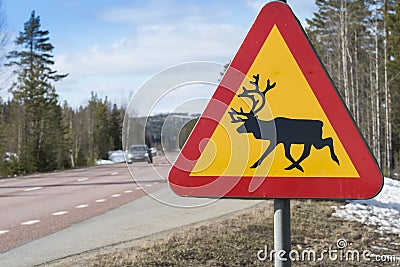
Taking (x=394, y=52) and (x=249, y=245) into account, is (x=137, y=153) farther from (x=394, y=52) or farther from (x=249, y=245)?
(x=394, y=52)

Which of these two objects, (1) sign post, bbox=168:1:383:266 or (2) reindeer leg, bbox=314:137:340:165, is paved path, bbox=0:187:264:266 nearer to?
(1) sign post, bbox=168:1:383:266

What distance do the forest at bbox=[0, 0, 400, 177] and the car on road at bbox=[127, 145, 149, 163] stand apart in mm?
27880

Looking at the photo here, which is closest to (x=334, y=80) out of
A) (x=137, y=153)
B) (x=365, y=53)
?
(x=365, y=53)

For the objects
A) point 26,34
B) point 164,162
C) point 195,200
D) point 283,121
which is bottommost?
point 195,200

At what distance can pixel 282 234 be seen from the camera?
2.50m

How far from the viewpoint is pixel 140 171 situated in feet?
11.9

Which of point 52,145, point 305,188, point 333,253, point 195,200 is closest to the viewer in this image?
point 305,188

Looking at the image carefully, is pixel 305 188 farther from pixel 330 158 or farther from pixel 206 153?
pixel 206 153

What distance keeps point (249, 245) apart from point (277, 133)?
12.4 feet

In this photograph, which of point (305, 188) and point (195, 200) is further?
point (195, 200)

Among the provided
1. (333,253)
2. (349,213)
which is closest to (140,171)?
(333,253)

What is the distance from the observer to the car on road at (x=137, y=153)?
11.3ft

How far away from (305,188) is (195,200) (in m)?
0.80

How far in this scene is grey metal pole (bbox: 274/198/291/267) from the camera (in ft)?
8.14
